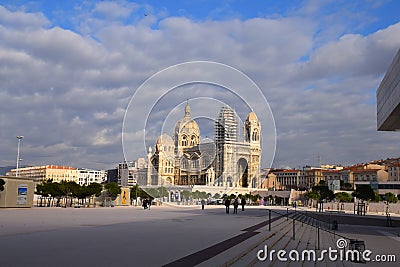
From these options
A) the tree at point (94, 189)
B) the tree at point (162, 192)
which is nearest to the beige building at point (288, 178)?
A: the tree at point (162, 192)

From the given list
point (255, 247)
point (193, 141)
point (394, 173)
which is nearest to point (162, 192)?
point (193, 141)

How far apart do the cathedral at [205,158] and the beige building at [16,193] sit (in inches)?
1514

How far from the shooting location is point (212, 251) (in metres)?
10.5

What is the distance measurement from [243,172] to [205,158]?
15.8 meters

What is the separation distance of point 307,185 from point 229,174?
155ft

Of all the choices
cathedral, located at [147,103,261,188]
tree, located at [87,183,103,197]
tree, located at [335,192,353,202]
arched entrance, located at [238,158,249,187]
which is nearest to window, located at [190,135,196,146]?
cathedral, located at [147,103,261,188]

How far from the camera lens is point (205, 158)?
87250mm

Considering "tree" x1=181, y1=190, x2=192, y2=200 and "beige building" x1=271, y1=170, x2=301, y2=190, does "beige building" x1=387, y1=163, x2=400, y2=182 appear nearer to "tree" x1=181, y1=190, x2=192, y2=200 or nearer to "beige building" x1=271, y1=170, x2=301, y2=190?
"beige building" x1=271, y1=170, x2=301, y2=190

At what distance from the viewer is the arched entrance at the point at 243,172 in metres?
97.8

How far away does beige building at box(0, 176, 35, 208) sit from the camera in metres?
35.5

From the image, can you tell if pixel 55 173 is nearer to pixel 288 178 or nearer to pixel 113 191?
pixel 288 178

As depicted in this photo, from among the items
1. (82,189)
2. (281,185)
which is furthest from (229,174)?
(281,185)

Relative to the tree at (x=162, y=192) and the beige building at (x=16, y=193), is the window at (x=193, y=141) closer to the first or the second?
the tree at (x=162, y=192)

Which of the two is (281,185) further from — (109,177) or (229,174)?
(109,177)
